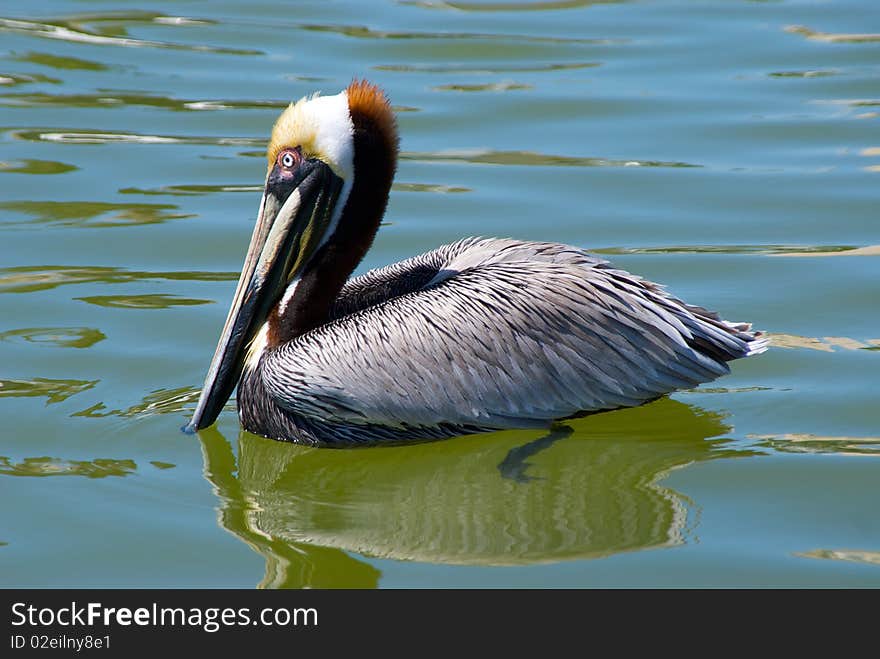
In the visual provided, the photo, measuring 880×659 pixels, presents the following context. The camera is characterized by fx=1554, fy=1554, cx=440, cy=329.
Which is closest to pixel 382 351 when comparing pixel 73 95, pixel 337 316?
pixel 337 316

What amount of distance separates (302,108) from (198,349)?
136 cm

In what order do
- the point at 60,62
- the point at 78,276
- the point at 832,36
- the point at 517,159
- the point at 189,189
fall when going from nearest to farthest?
the point at 78,276 → the point at 189,189 → the point at 517,159 → the point at 60,62 → the point at 832,36

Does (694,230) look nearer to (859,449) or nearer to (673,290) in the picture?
(673,290)

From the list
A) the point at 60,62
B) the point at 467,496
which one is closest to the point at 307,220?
the point at 467,496

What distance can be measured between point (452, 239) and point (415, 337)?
7.48 ft

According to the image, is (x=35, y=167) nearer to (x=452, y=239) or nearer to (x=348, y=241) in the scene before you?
(x=452, y=239)

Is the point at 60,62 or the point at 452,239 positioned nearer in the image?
the point at 452,239

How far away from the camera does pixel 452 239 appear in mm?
7824

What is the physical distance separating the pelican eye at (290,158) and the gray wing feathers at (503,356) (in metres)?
0.62

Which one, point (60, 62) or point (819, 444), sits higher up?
point (60, 62)

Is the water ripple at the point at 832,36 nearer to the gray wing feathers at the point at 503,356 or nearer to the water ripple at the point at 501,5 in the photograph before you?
the water ripple at the point at 501,5

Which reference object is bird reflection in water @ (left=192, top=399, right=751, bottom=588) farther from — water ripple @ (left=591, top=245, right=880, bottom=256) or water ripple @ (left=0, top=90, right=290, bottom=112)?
water ripple @ (left=0, top=90, right=290, bottom=112)

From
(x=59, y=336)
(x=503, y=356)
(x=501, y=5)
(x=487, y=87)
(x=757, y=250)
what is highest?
(x=501, y=5)

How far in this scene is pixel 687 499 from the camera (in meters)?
5.24
